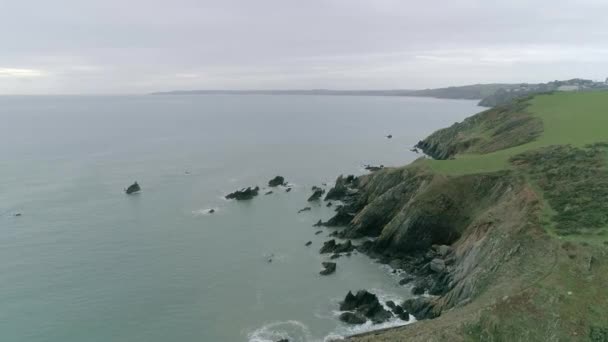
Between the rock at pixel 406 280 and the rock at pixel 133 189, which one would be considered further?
the rock at pixel 133 189

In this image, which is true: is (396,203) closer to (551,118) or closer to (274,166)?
(551,118)

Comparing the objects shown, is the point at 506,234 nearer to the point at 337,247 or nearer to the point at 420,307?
the point at 420,307

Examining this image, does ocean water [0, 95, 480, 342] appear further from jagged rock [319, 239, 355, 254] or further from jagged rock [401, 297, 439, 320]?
jagged rock [401, 297, 439, 320]

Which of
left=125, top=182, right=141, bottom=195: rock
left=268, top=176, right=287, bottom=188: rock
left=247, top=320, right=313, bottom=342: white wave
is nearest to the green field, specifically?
left=247, top=320, right=313, bottom=342: white wave

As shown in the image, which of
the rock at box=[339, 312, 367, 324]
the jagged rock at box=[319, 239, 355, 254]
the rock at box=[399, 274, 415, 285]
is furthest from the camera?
the jagged rock at box=[319, 239, 355, 254]

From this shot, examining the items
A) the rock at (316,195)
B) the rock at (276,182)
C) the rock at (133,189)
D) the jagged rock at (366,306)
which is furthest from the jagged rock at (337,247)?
the rock at (133,189)

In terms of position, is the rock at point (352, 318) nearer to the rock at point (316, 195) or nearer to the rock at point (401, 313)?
the rock at point (401, 313)
